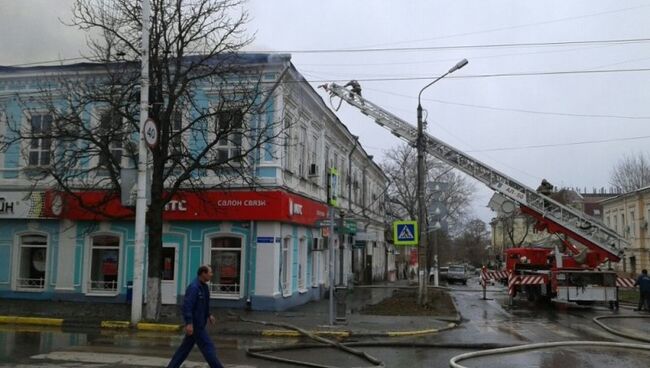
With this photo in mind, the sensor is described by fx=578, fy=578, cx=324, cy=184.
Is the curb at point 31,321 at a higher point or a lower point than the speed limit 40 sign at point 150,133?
lower

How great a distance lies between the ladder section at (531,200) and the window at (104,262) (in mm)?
12235

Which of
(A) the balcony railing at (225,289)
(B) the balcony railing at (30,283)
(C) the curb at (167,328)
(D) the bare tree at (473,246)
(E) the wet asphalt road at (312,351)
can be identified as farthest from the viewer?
(D) the bare tree at (473,246)

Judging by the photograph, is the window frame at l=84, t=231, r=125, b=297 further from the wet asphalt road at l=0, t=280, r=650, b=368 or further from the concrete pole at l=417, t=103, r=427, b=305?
the concrete pole at l=417, t=103, r=427, b=305

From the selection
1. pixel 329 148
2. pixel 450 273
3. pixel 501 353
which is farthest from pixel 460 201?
pixel 501 353

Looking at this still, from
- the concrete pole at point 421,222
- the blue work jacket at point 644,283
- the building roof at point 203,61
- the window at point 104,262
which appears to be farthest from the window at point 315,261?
the blue work jacket at point 644,283

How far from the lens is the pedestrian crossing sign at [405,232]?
17.8 m

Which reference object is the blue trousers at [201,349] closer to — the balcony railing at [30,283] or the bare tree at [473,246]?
the balcony railing at [30,283]

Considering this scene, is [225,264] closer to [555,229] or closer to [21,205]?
[21,205]

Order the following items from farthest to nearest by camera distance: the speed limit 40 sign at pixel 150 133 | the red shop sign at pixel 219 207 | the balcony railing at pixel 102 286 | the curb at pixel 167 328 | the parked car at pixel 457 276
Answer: the parked car at pixel 457 276, the balcony railing at pixel 102 286, the red shop sign at pixel 219 207, the speed limit 40 sign at pixel 150 133, the curb at pixel 167 328

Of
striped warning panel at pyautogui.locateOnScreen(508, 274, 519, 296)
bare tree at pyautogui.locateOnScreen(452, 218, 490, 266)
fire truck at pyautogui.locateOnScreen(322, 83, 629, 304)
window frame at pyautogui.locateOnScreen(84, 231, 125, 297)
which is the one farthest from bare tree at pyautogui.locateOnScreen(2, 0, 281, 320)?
bare tree at pyautogui.locateOnScreen(452, 218, 490, 266)

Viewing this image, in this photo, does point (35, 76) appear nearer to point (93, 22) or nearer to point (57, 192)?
point (57, 192)

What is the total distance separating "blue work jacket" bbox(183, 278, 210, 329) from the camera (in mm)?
8250

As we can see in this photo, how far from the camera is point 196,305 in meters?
8.39

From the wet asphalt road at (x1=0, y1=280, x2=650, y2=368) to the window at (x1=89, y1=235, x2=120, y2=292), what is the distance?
6.10 meters
